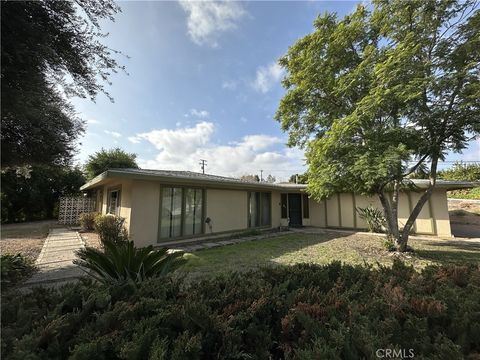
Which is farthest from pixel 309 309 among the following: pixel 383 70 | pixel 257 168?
pixel 257 168

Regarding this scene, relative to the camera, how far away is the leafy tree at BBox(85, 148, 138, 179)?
22.5 metres

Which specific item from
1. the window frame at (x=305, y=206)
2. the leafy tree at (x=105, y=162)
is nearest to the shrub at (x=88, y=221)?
the leafy tree at (x=105, y=162)

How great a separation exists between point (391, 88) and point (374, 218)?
29.4ft

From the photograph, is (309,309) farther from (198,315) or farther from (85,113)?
(85,113)

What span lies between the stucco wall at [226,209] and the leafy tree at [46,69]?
6.16 m

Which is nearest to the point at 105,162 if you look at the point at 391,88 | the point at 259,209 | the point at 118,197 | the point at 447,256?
the point at 118,197

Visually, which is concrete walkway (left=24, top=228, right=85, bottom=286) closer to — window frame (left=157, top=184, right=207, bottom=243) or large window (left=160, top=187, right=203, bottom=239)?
window frame (left=157, top=184, right=207, bottom=243)

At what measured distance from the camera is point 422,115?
6.39 m

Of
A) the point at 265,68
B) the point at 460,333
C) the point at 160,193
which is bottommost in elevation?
the point at 460,333

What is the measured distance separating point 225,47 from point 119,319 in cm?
963

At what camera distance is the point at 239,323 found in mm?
1765

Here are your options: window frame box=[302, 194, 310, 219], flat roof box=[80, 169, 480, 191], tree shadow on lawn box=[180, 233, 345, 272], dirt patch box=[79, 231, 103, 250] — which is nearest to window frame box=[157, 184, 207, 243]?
flat roof box=[80, 169, 480, 191]

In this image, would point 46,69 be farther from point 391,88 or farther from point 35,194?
point 35,194

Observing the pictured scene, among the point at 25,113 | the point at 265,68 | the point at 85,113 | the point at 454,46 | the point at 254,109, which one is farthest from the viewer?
the point at 254,109
